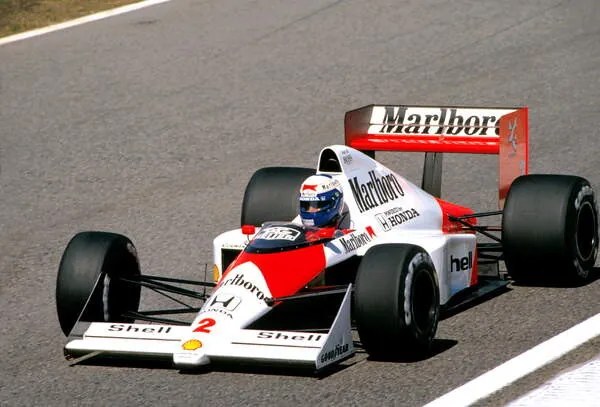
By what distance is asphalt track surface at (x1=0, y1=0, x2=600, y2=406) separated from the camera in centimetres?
753

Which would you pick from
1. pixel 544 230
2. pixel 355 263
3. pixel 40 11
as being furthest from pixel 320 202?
pixel 40 11

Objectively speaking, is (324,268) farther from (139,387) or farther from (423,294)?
(139,387)

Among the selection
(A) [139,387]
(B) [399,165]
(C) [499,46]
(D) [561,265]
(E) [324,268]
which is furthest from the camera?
(C) [499,46]

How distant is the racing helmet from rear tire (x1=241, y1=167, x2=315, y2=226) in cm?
121

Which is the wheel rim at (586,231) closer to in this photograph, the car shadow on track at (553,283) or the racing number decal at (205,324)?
the car shadow on track at (553,283)

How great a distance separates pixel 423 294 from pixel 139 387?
1668 mm

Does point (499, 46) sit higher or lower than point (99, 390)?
higher

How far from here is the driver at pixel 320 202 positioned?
27.4ft

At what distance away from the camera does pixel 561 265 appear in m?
8.97

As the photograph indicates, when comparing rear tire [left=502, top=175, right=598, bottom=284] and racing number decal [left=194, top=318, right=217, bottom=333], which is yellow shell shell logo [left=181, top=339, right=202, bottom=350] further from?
rear tire [left=502, top=175, right=598, bottom=284]

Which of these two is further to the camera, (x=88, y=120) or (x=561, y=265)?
(x=88, y=120)

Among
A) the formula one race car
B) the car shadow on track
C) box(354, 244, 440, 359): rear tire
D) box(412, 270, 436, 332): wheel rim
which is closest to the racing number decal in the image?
the formula one race car

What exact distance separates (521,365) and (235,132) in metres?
7.32

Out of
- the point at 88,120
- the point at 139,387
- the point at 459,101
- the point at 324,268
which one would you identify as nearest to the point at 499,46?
the point at 459,101
